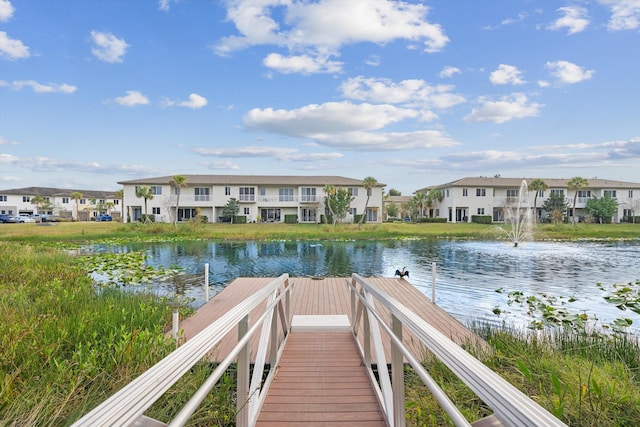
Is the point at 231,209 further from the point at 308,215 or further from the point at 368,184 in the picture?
the point at 368,184

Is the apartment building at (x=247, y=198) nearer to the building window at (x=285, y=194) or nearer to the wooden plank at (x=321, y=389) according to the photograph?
the building window at (x=285, y=194)

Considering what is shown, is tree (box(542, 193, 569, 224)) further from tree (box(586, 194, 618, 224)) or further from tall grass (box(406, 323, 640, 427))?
tall grass (box(406, 323, 640, 427))

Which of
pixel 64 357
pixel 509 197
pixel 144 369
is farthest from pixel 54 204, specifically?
pixel 144 369

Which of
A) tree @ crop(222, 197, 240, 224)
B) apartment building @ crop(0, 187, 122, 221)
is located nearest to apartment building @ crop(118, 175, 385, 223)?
tree @ crop(222, 197, 240, 224)

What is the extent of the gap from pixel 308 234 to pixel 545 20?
20.2 m

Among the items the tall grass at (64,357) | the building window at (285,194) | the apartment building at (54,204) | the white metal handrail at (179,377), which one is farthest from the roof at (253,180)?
the white metal handrail at (179,377)

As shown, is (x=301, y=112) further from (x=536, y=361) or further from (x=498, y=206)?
(x=536, y=361)

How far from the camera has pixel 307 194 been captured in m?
46.8

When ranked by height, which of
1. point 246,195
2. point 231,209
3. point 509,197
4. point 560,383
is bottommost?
point 560,383

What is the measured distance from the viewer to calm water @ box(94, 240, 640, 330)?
10.6m

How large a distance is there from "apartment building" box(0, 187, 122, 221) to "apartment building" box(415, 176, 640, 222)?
179ft

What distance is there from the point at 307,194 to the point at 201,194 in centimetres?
1284

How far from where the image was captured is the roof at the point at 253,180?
4522 centimetres

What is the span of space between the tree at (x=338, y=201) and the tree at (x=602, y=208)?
31.1 metres
